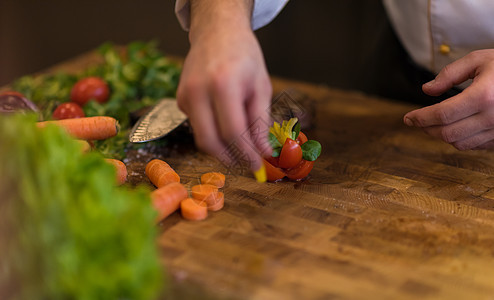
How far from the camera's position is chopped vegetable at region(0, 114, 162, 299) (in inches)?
33.1

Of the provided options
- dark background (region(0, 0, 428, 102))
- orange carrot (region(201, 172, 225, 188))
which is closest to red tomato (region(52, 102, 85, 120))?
orange carrot (region(201, 172, 225, 188))

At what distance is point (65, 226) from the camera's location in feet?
2.84

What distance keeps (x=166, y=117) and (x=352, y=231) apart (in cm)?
69

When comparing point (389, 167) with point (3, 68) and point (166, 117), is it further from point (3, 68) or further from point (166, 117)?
point (3, 68)

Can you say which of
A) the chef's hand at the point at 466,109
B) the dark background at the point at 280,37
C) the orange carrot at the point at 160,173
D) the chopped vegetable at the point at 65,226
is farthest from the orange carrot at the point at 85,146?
the dark background at the point at 280,37

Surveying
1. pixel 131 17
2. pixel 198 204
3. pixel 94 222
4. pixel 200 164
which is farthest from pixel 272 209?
pixel 131 17

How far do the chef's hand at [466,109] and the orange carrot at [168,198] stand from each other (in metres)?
0.60

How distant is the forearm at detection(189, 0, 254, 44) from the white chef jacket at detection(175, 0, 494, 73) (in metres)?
0.18

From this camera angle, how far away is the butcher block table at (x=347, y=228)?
0.99m

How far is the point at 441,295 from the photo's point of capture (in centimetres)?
97

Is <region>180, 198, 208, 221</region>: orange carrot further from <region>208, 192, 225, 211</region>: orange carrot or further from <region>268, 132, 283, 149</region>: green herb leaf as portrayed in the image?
<region>268, 132, 283, 149</region>: green herb leaf

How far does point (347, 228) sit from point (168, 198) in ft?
1.28

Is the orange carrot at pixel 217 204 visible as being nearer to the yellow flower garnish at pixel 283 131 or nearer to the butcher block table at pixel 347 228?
the butcher block table at pixel 347 228

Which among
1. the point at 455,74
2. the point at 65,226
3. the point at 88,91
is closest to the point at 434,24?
the point at 455,74
